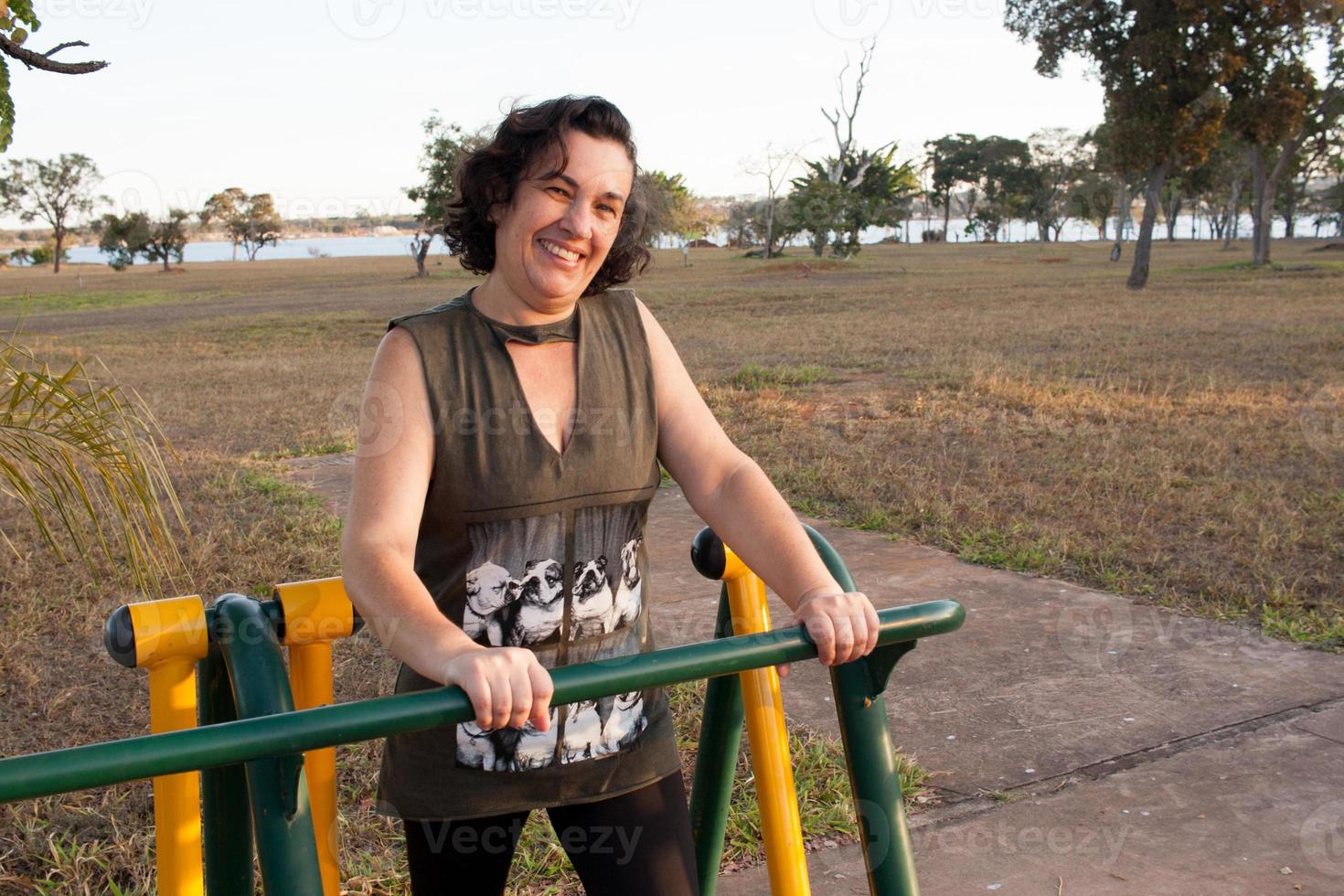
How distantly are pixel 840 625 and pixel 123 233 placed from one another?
6170 cm

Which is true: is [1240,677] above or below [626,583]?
below

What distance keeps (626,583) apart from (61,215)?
62.3 m

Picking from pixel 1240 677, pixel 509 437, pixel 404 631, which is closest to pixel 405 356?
pixel 509 437

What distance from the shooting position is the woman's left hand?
149cm

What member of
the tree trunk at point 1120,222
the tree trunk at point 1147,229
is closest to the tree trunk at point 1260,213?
the tree trunk at point 1120,222

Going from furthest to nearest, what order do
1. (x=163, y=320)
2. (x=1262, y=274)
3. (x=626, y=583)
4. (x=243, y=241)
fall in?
(x=243, y=241) → (x=1262, y=274) → (x=163, y=320) → (x=626, y=583)

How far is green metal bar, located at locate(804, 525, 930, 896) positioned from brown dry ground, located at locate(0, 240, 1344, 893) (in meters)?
1.39

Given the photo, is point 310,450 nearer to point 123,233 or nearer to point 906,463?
point 906,463

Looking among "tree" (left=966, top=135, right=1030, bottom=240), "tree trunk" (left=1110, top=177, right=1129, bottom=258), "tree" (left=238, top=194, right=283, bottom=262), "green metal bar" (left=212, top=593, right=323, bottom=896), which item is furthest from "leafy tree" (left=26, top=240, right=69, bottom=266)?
"green metal bar" (left=212, top=593, right=323, bottom=896)

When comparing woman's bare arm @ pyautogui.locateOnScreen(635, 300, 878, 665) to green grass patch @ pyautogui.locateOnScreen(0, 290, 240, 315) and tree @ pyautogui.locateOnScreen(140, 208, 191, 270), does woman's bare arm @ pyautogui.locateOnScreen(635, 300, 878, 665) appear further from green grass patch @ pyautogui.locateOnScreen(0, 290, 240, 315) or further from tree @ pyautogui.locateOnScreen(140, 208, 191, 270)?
tree @ pyautogui.locateOnScreen(140, 208, 191, 270)

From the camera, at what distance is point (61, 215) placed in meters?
56.8

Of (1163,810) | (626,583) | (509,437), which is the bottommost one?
(1163,810)

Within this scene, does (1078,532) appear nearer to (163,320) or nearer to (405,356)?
(405,356)

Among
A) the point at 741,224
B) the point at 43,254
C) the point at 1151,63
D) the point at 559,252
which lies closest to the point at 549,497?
the point at 559,252
